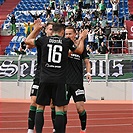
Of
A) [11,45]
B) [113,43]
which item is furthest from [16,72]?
[11,45]

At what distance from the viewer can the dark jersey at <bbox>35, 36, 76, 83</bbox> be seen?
684 cm

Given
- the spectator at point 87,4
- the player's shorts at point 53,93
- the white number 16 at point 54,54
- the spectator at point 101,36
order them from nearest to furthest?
the white number 16 at point 54,54, the player's shorts at point 53,93, the spectator at point 101,36, the spectator at point 87,4

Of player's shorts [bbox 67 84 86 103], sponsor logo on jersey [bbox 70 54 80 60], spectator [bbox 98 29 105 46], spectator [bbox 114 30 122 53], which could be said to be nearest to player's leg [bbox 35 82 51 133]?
player's shorts [bbox 67 84 86 103]

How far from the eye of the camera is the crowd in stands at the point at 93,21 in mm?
23234

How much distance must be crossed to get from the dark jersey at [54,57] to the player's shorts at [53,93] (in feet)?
0.27

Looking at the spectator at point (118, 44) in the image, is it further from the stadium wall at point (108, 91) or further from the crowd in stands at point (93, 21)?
the stadium wall at point (108, 91)

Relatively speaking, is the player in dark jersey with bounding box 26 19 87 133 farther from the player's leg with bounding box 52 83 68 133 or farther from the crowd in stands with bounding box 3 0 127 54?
the crowd in stands with bounding box 3 0 127 54

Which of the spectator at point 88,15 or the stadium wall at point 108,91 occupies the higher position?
the spectator at point 88,15

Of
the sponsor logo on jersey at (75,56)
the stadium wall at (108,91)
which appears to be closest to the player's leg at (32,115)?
the sponsor logo on jersey at (75,56)

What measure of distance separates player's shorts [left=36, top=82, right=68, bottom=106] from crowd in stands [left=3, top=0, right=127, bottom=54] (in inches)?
588

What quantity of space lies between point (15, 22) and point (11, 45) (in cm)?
351

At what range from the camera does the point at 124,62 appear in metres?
19.0

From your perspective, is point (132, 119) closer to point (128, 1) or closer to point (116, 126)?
point (116, 126)

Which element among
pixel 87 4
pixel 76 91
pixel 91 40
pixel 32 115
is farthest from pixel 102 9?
pixel 32 115
